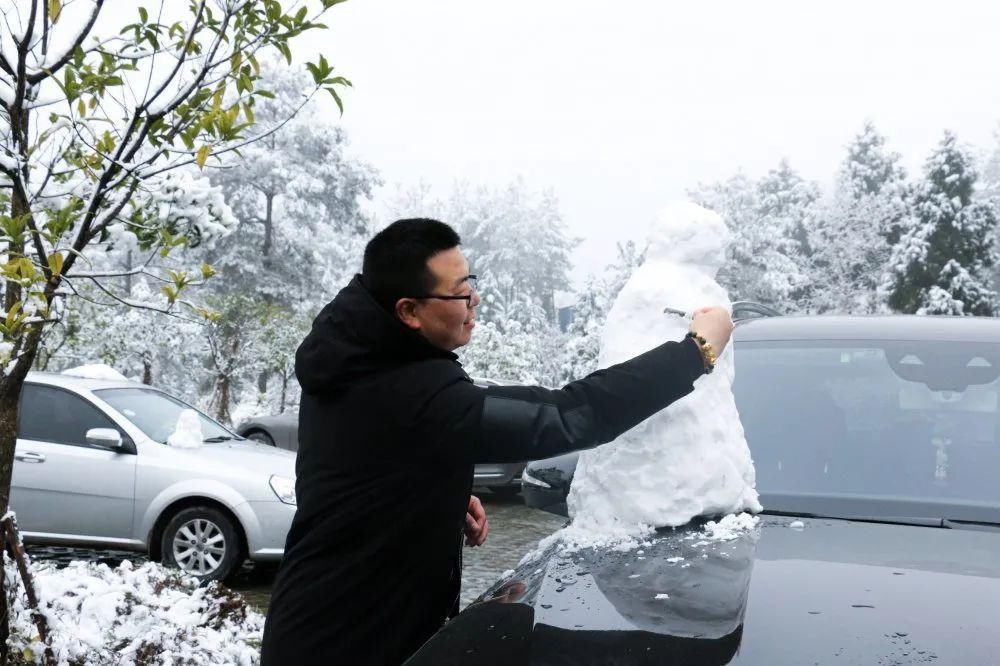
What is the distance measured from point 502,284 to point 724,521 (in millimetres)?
43669

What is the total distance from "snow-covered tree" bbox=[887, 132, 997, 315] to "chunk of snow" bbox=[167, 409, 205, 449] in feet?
106

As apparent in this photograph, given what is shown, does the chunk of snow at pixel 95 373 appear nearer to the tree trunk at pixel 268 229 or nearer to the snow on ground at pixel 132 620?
the snow on ground at pixel 132 620

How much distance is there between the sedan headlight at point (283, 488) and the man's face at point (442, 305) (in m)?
4.77

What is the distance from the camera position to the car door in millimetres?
6520

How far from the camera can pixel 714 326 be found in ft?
6.95

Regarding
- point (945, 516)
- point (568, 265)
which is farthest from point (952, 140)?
point (945, 516)

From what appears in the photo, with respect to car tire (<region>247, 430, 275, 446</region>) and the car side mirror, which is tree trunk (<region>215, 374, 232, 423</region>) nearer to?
car tire (<region>247, 430, 275, 446</region>)

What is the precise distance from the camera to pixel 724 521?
2240 millimetres

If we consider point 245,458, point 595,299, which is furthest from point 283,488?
point 595,299

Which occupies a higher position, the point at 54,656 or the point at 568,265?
the point at 568,265

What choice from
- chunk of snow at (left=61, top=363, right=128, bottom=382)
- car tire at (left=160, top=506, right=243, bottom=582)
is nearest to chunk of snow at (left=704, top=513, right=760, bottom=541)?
car tire at (left=160, top=506, right=243, bottom=582)

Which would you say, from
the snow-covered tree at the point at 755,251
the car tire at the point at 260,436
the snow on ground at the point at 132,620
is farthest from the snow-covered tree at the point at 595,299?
the snow on ground at the point at 132,620

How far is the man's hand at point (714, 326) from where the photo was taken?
2.08m

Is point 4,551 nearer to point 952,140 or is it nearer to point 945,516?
point 945,516
